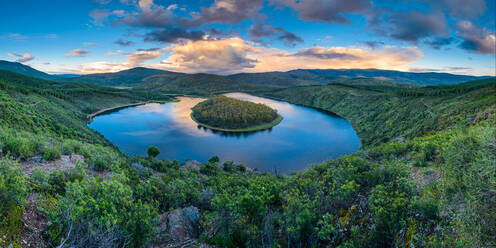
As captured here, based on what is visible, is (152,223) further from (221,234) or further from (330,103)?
(330,103)

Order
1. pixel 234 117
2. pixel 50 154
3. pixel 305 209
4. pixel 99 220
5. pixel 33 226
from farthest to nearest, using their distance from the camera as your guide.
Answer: pixel 234 117 < pixel 50 154 < pixel 305 209 < pixel 99 220 < pixel 33 226

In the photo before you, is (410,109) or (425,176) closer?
(425,176)

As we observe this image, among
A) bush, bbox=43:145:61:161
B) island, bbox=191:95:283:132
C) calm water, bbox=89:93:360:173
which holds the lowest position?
calm water, bbox=89:93:360:173

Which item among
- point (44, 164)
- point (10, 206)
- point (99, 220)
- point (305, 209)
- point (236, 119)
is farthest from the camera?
point (236, 119)

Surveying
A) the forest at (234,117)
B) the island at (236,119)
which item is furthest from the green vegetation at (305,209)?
the forest at (234,117)

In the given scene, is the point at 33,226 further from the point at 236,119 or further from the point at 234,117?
the point at 234,117

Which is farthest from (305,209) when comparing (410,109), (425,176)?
(410,109)

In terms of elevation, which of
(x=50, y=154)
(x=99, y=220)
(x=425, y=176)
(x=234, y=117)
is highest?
(x=50, y=154)

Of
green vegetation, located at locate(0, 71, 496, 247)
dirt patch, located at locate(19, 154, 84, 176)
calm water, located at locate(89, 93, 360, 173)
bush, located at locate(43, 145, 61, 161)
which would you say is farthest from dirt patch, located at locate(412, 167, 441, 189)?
calm water, located at locate(89, 93, 360, 173)

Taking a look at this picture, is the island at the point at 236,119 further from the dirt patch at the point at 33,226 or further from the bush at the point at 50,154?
the dirt patch at the point at 33,226

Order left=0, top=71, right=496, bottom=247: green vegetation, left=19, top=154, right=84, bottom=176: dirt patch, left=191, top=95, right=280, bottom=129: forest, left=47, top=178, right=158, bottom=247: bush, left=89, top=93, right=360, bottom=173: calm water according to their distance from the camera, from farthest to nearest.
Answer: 1. left=191, top=95, right=280, bottom=129: forest
2. left=89, top=93, right=360, bottom=173: calm water
3. left=19, top=154, right=84, bottom=176: dirt patch
4. left=47, top=178, right=158, bottom=247: bush
5. left=0, top=71, right=496, bottom=247: green vegetation

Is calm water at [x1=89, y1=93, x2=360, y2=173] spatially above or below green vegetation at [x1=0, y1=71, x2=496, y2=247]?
below

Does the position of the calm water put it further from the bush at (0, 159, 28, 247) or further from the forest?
the bush at (0, 159, 28, 247)
